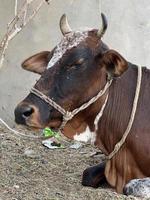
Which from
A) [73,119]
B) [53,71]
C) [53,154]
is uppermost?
[53,71]

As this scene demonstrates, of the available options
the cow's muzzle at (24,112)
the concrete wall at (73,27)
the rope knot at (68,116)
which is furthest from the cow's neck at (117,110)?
the concrete wall at (73,27)

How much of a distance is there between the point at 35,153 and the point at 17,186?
3.35 feet

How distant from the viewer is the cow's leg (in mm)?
4684

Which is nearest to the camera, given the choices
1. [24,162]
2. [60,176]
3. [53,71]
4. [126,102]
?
[53,71]

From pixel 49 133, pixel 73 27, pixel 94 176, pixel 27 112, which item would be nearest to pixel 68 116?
pixel 27 112

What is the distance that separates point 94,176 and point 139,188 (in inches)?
20.8

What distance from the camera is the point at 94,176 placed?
469 cm

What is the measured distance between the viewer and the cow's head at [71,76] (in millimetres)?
3990

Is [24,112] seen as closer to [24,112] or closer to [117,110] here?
[24,112]

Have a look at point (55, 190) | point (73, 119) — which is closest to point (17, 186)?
point (55, 190)

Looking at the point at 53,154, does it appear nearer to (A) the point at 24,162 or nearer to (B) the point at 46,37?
(A) the point at 24,162

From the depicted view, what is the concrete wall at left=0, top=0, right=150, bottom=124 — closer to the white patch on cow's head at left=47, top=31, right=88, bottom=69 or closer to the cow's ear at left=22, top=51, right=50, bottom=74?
the cow's ear at left=22, top=51, right=50, bottom=74

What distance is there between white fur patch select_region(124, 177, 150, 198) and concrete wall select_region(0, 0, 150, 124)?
2.23 meters

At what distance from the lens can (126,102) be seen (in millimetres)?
4367
